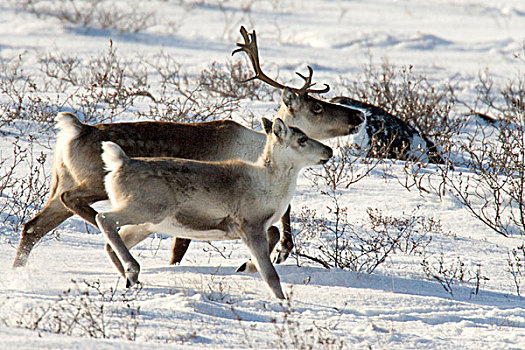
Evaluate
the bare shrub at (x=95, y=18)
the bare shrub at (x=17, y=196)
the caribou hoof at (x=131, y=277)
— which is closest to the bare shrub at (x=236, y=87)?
the bare shrub at (x=17, y=196)

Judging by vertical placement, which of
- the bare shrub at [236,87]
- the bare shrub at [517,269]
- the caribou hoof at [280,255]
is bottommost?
the caribou hoof at [280,255]

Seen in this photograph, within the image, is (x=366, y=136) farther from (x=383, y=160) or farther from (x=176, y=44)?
(x=176, y=44)

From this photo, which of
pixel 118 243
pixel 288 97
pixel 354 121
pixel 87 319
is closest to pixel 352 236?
pixel 354 121

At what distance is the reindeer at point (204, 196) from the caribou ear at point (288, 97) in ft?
4.57

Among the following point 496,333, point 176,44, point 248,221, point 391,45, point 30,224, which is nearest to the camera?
point 496,333

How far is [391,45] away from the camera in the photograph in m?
21.2

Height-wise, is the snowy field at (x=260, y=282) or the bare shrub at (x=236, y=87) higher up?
the bare shrub at (x=236, y=87)

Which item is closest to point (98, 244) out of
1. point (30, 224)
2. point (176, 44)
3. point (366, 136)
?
point (30, 224)

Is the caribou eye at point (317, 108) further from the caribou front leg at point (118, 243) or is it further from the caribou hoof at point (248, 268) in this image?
the caribou front leg at point (118, 243)

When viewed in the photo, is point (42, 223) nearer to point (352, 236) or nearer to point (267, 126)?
point (267, 126)

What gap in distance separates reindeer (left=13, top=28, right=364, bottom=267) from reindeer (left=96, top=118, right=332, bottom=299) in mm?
605

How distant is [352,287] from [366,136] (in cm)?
479

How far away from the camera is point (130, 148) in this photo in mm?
6594

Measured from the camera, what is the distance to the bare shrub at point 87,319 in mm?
4164
